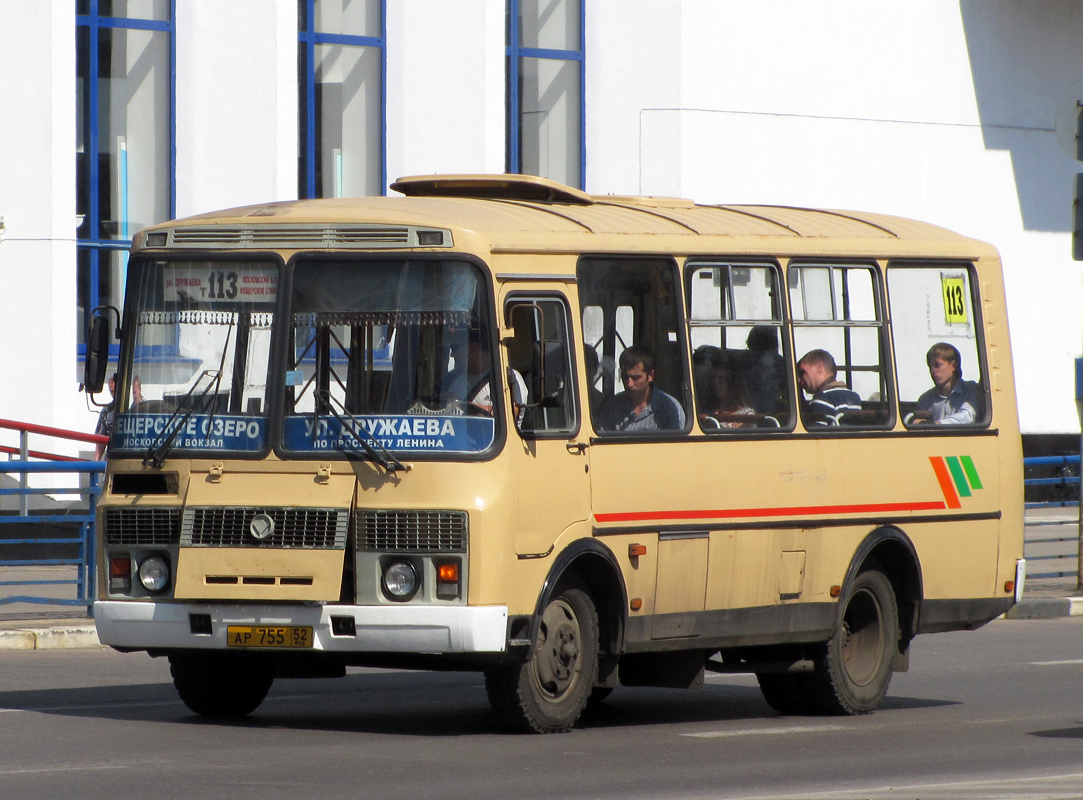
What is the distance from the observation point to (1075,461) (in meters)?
20.1

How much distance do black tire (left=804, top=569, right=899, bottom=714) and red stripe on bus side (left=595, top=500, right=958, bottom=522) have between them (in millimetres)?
407

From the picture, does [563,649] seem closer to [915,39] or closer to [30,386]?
Result: [30,386]

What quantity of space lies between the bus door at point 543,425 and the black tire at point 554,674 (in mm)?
408

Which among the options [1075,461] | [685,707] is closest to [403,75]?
[1075,461]

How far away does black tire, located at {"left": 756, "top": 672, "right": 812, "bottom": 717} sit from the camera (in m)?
11.7

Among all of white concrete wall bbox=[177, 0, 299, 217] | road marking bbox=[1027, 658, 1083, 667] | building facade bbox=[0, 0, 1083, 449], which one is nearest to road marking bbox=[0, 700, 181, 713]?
road marking bbox=[1027, 658, 1083, 667]

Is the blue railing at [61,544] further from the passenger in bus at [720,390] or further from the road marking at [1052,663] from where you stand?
the road marking at [1052,663]

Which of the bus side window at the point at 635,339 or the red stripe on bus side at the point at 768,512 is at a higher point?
the bus side window at the point at 635,339

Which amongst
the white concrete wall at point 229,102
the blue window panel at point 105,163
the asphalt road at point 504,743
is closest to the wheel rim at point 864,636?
the asphalt road at point 504,743

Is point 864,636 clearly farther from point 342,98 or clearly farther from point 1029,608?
point 342,98

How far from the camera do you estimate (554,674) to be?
33.0 feet

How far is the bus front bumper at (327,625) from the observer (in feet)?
31.2

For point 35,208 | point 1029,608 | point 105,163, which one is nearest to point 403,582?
point 1029,608

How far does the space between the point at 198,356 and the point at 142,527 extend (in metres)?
0.87
